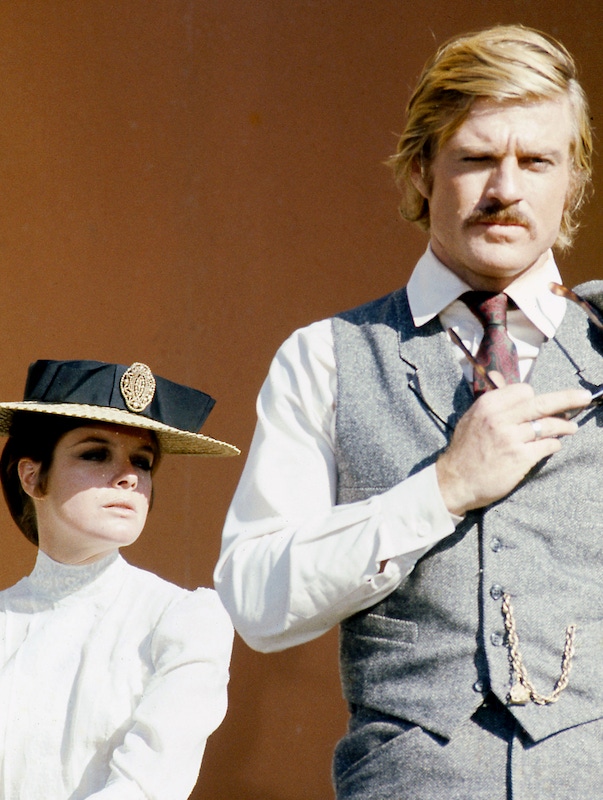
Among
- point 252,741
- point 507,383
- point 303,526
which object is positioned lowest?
point 252,741

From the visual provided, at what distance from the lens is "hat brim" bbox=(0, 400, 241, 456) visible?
87.7 inches

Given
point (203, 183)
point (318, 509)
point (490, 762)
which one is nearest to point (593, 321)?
point (318, 509)

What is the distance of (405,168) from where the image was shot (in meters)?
1.77

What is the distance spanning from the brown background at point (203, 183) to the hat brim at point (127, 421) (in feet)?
1.89

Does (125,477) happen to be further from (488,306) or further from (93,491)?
(488,306)

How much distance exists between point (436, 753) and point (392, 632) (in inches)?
5.8

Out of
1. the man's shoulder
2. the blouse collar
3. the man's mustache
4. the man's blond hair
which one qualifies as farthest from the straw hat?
the man's mustache

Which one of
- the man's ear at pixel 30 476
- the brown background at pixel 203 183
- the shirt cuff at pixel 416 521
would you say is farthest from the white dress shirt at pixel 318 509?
the brown background at pixel 203 183

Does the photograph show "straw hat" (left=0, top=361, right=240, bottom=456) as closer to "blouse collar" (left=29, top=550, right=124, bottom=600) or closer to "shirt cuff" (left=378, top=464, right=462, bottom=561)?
"blouse collar" (left=29, top=550, right=124, bottom=600)

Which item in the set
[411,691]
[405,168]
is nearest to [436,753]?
[411,691]

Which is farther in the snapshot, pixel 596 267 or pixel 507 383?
pixel 596 267

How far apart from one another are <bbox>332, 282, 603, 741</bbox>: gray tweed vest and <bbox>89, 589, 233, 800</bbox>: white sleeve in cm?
54

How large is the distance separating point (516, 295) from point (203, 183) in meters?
1.64

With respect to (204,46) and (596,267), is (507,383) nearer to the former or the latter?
(596,267)
